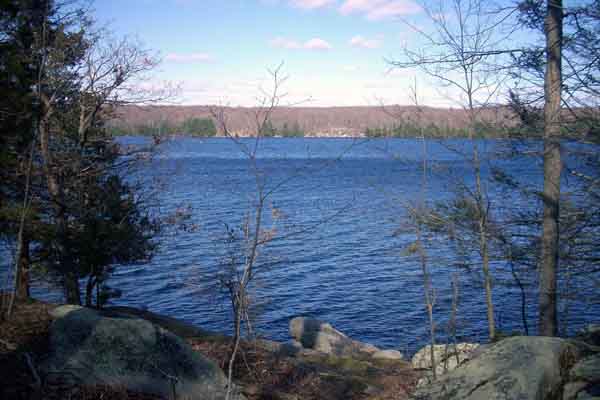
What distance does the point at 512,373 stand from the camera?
4.68m

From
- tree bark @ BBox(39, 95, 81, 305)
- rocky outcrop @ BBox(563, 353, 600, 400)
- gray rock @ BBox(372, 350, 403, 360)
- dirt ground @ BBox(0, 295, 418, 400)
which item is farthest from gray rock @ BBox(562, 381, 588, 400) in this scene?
tree bark @ BBox(39, 95, 81, 305)

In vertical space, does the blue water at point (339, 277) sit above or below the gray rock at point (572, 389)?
below

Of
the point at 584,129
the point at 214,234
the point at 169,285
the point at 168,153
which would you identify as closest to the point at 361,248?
the point at 214,234

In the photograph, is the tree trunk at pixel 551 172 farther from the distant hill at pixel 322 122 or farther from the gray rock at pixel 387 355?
the gray rock at pixel 387 355

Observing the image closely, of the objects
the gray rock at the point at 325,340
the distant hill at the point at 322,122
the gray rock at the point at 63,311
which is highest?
the distant hill at the point at 322,122

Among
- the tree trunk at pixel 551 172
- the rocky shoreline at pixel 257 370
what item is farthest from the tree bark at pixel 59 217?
the tree trunk at pixel 551 172

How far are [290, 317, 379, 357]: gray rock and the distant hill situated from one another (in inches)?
217

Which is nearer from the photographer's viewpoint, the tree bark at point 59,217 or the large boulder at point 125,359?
the large boulder at point 125,359

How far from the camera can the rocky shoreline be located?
4.73m

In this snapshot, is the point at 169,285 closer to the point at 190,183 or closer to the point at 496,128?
the point at 496,128

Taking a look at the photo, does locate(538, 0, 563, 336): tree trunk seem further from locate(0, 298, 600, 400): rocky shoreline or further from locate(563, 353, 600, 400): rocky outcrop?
locate(563, 353, 600, 400): rocky outcrop

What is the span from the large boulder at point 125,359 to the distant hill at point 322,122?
273 centimetres

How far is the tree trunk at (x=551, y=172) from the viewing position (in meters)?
8.98

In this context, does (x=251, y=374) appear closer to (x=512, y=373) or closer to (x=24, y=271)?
(x=512, y=373)
